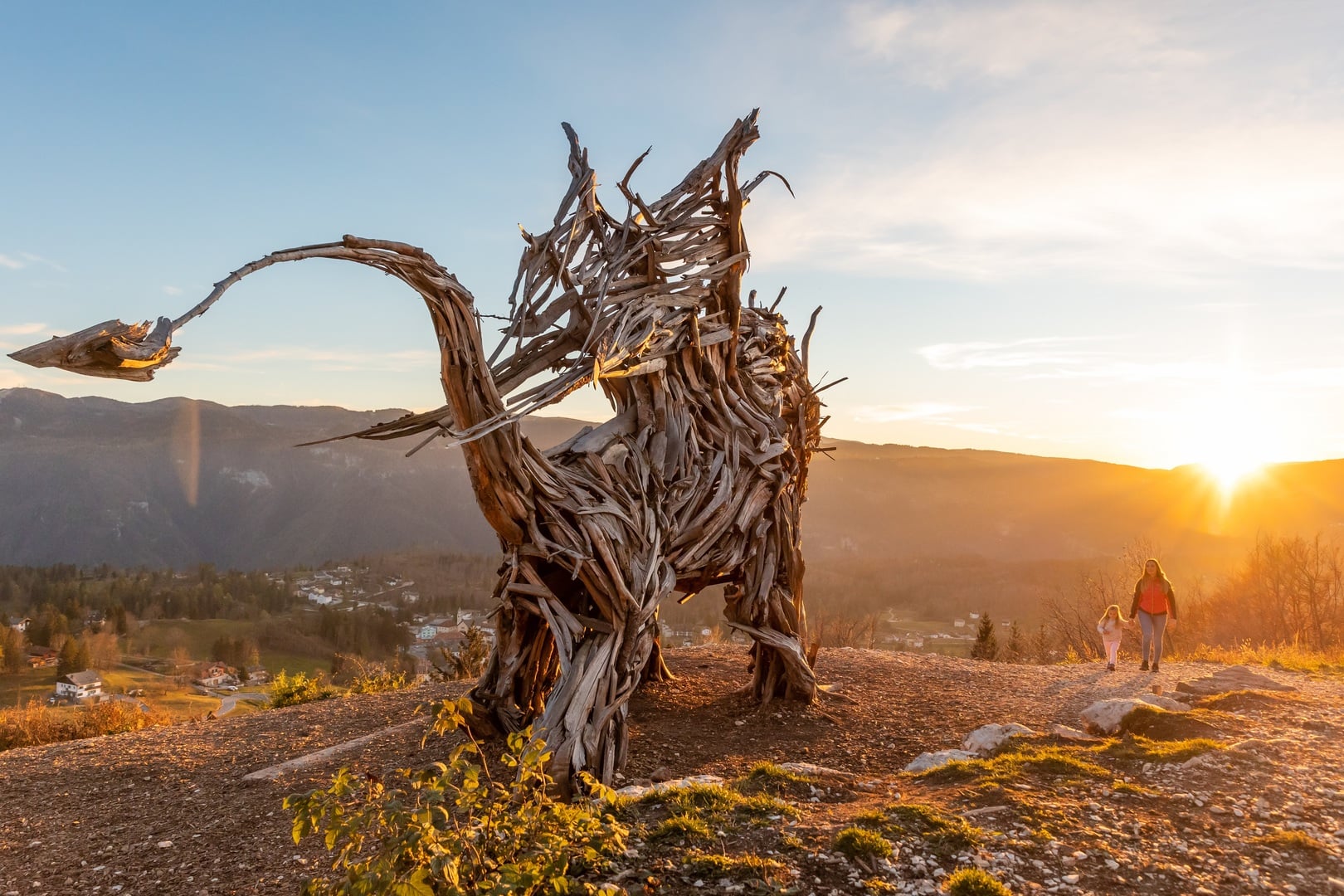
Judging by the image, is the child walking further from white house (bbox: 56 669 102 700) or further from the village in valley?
white house (bbox: 56 669 102 700)

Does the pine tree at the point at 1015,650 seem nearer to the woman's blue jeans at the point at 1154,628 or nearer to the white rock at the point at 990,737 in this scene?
the woman's blue jeans at the point at 1154,628

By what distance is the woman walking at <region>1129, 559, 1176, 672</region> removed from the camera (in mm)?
11086

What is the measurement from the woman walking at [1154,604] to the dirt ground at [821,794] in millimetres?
1600

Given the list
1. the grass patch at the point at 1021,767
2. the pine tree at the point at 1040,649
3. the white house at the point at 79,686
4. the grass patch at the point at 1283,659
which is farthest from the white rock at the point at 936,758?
the white house at the point at 79,686

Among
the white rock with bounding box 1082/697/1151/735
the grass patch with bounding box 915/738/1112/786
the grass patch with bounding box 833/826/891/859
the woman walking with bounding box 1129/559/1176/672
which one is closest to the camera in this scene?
the grass patch with bounding box 833/826/891/859

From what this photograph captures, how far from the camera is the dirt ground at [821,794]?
4.35m

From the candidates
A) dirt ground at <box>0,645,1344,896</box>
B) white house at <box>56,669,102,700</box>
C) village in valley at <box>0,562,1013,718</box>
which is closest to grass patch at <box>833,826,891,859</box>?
dirt ground at <box>0,645,1344,896</box>

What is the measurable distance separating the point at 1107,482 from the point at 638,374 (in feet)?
255

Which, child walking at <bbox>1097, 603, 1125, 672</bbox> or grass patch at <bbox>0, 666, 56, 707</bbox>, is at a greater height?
child walking at <bbox>1097, 603, 1125, 672</bbox>

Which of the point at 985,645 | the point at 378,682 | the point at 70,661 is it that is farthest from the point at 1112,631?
the point at 70,661

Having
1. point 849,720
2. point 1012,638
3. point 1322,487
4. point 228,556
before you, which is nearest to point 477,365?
→ point 849,720

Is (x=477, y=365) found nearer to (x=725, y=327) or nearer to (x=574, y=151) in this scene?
(x=574, y=151)

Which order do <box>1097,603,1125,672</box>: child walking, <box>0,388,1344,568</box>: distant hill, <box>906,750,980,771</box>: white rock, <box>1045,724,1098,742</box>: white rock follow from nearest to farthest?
<box>906,750,980,771</box>: white rock → <box>1045,724,1098,742</box>: white rock → <box>1097,603,1125,672</box>: child walking → <box>0,388,1344,568</box>: distant hill

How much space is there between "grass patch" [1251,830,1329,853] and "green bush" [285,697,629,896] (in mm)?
3843
